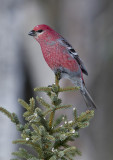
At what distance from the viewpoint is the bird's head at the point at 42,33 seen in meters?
2.84

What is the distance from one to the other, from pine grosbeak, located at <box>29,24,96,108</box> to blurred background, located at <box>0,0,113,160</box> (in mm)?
3260

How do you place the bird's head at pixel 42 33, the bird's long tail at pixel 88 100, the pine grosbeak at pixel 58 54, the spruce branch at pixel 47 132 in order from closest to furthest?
1. the spruce branch at pixel 47 132
2. the bird's head at pixel 42 33
3. the pine grosbeak at pixel 58 54
4. the bird's long tail at pixel 88 100

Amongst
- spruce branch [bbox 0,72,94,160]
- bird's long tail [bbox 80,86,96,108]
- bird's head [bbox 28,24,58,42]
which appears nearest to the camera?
spruce branch [bbox 0,72,94,160]

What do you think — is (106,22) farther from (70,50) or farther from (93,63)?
(70,50)

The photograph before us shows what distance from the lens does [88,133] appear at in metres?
6.67

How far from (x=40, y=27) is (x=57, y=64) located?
1.29 feet

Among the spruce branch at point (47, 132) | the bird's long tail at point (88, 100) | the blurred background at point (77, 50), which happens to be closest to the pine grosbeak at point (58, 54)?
the bird's long tail at point (88, 100)

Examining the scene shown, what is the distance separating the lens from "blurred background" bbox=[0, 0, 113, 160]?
21.7ft

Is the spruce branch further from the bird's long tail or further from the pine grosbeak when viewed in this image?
the bird's long tail

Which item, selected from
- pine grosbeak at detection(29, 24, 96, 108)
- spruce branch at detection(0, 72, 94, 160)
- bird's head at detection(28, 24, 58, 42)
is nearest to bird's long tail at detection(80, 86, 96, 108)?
pine grosbeak at detection(29, 24, 96, 108)

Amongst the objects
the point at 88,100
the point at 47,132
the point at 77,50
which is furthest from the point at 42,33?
the point at 77,50

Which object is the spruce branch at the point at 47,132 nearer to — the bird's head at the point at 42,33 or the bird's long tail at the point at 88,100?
the bird's head at the point at 42,33

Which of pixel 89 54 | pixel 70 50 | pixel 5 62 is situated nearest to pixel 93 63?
pixel 89 54

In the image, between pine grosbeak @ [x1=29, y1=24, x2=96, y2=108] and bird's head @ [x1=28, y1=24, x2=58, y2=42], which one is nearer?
bird's head @ [x1=28, y1=24, x2=58, y2=42]
